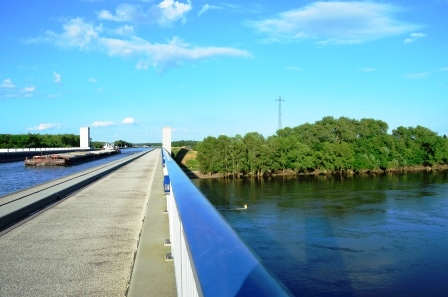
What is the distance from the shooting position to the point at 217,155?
79.1 m

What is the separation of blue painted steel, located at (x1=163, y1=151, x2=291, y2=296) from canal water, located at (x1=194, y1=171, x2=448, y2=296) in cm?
845

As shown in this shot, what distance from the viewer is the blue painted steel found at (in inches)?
56.6

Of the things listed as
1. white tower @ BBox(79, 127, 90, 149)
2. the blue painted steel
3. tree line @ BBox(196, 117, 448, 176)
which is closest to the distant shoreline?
tree line @ BBox(196, 117, 448, 176)

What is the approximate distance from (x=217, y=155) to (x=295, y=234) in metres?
52.6

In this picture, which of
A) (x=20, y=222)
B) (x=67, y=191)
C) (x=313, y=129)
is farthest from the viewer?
(x=313, y=129)

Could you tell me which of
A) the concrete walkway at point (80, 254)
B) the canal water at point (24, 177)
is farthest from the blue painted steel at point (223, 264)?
the canal water at point (24, 177)

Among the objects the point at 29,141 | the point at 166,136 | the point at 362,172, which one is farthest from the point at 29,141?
the point at 362,172

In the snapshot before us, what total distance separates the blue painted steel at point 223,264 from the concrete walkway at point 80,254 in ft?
5.80

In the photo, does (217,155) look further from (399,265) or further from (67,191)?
(67,191)

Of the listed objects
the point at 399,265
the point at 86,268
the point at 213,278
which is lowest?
→ the point at 399,265

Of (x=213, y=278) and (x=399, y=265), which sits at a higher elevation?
(x=213, y=278)

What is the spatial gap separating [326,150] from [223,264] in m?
85.0

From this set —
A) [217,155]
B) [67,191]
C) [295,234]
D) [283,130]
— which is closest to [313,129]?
[283,130]

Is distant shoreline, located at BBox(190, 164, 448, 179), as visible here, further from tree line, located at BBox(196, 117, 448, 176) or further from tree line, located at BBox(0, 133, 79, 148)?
tree line, located at BBox(0, 133, 79, 148)
